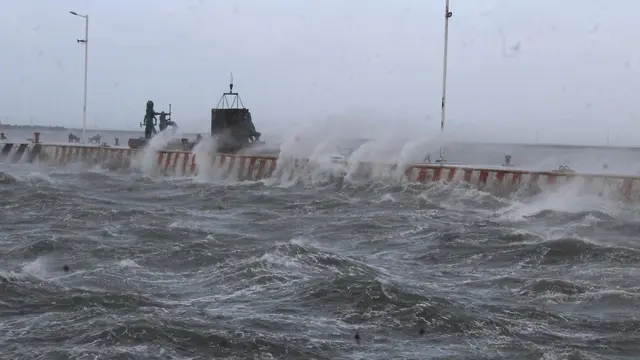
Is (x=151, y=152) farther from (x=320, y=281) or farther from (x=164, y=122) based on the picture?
(x=320, y=281)

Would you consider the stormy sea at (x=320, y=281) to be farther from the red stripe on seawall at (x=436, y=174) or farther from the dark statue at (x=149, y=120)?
the dark statue at (x=149, y=120)

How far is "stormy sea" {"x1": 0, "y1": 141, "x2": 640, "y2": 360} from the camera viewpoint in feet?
25.3

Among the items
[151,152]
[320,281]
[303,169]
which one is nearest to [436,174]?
[303,169]

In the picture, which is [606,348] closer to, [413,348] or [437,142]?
[413,348]

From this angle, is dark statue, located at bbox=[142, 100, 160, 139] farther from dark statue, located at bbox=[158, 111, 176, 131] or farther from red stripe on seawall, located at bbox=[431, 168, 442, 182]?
red stripe on seawall, located at bbox=[431, 168, 442, 182]

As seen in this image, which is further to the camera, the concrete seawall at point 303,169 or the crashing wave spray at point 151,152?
the crashing wave spray at point 151,152

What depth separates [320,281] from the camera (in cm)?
1042

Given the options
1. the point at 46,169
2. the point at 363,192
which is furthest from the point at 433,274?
the point at 46,169

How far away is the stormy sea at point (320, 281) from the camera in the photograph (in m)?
7.70

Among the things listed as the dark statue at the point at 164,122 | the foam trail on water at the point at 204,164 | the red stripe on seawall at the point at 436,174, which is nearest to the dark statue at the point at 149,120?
the dark statue at the point at 164,122

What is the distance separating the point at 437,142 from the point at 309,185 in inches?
209

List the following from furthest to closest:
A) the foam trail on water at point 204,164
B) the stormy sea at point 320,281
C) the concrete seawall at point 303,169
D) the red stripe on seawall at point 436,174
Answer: the foam trail on water at point 204,164 → the red stripe on seawall at point 436,174 → the concrete seawall at point 303,169 → the stormy sea at point 320,281

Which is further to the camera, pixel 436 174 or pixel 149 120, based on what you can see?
pixel 149 120

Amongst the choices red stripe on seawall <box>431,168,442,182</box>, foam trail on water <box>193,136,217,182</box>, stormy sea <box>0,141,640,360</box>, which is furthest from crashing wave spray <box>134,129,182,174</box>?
red stripe on seawall <box>431,168,442,182</box>
